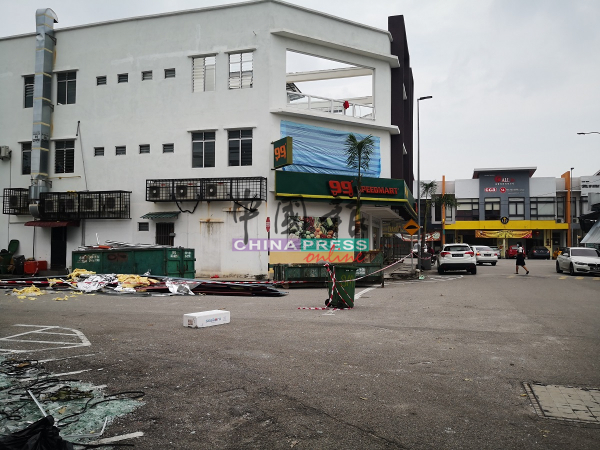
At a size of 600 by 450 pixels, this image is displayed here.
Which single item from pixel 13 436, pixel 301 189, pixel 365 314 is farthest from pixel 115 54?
pixel 13 436

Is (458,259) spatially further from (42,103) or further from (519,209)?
(519,209)

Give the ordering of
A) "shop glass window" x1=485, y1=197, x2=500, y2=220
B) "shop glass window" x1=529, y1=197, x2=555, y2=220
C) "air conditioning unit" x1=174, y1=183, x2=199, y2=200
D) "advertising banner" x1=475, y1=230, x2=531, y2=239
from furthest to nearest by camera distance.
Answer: "shop glass window" x1=485, y1=197, x2=500, y2=220 → "shop glass window" x1=529, y1=197, x2=555, y2=220 → "advertising banner" x1=475, y1=230, x2=531, y2=239 → "air conditioning unit" x1=174, y1=183, x2=199, y2=200

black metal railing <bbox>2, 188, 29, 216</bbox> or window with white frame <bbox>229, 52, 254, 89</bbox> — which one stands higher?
window with white frame <bbox>229, 52, 254, 89</bbox>

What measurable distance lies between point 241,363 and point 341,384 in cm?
152

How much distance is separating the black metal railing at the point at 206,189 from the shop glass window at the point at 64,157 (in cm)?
591

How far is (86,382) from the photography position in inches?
215

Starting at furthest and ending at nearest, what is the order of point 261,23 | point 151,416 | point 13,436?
point 261,23 < point 151,416 < point 13,436

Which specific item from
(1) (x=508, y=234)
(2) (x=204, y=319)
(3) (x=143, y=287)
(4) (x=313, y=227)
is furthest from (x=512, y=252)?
(2) (x=204, y=319)

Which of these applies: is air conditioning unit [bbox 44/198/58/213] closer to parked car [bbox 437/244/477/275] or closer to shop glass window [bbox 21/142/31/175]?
shop glass window [bbox 21/142/31/175]

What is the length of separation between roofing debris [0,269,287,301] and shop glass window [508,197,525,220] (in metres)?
54.5

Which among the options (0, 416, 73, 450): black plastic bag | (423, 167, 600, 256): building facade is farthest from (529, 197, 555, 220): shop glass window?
(0, 416, 73, 450): black plastic bag

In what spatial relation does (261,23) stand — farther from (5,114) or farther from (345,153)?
(5,114)

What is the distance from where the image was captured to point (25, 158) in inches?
1141

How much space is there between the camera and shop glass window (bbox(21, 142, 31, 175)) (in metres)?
28.8
